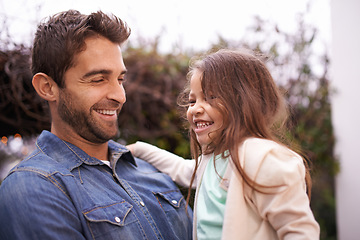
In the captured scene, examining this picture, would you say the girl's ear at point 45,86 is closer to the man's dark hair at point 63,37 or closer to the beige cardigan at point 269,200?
the man's dark hair at point 63,37

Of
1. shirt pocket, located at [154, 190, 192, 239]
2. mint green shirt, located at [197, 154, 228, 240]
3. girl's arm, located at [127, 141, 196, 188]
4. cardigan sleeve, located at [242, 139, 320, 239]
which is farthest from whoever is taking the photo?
girl's arm, located at [127, 141, 196, 188]

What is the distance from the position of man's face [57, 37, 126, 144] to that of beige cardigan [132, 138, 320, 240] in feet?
2.46

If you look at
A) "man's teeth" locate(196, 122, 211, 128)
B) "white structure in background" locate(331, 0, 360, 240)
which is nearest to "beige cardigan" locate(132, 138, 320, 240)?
"man's teeth" locate(196, 122, 211, 128)

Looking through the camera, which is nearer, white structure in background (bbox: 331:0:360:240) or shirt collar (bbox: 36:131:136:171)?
shirt collar (bbox: 36:131:136:171)

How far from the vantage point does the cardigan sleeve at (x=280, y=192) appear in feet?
3.84

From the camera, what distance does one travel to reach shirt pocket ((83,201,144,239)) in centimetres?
139

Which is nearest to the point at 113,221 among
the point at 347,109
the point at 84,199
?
the point at 84,199

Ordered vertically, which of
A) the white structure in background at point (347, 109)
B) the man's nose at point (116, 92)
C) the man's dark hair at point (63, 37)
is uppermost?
the man's dark hair at point (63, 37)

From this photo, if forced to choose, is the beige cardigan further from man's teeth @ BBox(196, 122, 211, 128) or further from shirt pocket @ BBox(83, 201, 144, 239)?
shirt pocket @ BBox(83, 201, 144, 239)

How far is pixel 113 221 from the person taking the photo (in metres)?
1.43

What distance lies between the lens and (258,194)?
4.09ft

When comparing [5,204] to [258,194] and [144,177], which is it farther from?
[258,194]

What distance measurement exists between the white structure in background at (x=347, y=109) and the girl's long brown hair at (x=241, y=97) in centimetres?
278

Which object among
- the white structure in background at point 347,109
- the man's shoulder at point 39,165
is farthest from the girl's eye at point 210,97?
the white structure in background at point 347,109
